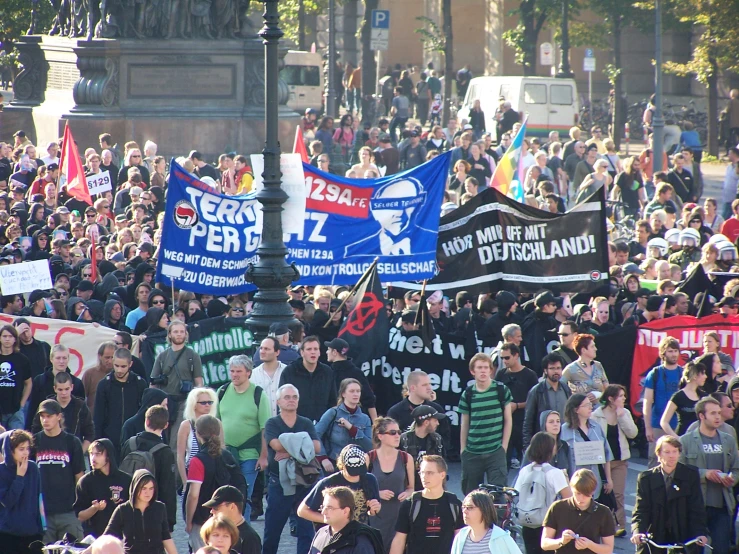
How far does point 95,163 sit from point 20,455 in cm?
1426

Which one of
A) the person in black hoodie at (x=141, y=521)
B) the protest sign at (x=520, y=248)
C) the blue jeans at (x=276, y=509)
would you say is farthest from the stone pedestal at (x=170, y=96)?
the person in black hoodie at (x=141, y=521)

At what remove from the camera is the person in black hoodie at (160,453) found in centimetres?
941

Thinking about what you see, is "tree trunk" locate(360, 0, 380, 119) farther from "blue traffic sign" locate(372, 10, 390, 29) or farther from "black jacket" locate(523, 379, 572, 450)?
"black jacket" locate(523, 379, 572, 450)

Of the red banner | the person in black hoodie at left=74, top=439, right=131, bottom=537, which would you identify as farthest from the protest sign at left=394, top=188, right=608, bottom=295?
the person in black hoodie at left=74, top=439, right=131, bottom=537

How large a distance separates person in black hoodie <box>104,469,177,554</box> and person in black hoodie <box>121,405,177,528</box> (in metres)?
0.69

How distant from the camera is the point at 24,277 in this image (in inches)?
570

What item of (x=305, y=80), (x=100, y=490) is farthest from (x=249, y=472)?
(x=305, y=80)

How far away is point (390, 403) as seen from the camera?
1358 cm

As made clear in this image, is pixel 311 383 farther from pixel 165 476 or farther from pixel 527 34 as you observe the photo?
pixel 527 34

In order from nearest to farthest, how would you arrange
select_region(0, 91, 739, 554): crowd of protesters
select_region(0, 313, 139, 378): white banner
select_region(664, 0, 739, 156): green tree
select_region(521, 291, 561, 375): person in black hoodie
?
select_region(0, 91, 739, 554): crowd of protesters → select_region(0, 313, 139, 378): white banner → select_region(521, 291, 561, 375): person in black hoodie → select_region(664, 0, 739, 156): green tree

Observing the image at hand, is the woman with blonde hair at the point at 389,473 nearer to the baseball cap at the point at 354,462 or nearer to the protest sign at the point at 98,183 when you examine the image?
the baseball cap at the point at 354,462

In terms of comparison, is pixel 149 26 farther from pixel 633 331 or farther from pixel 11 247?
pixel 633 331

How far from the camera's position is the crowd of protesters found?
8586 mm

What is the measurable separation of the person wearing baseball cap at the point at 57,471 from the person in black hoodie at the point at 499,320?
512cm
